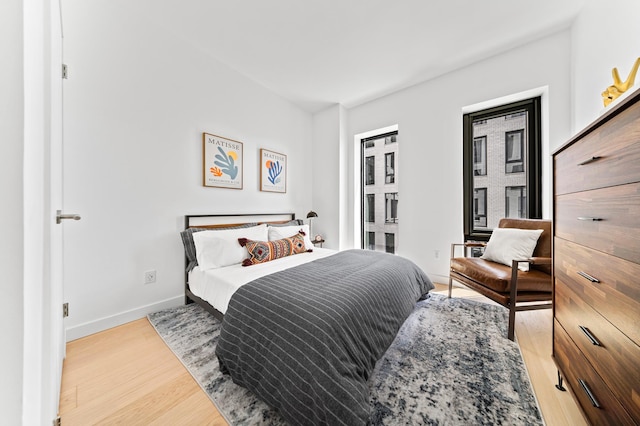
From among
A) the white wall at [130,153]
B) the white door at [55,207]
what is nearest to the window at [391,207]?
the white wall at [130,153]

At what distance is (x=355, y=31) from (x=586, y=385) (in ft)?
9.73

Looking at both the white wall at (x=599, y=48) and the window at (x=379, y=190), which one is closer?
the white wall at (x=599, y=48)

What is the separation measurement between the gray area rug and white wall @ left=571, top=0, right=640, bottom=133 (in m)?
1.85

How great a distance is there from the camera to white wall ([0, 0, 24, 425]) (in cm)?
45

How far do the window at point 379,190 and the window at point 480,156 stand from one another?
105 cm

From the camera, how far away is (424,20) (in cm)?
217

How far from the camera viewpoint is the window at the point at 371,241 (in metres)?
4.09

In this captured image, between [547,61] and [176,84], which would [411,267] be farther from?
[176,84]

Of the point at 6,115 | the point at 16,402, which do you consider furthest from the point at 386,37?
the point at 16,402

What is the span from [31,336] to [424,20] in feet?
10.2

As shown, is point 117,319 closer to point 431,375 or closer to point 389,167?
point 431,375

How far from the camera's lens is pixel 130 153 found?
6.97 ft

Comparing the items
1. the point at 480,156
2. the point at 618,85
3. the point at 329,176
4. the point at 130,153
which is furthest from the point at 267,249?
the point at 480,156

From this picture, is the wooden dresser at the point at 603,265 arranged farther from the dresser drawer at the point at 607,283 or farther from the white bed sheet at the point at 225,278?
the white bed sheet at the point at 225,278
